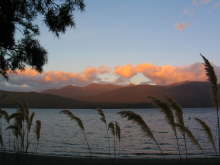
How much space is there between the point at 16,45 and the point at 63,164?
8.14 m

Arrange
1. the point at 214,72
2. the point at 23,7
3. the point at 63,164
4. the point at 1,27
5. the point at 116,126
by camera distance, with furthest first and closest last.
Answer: the point at 63,164 < the point at 116,126 < the point at 214,72 < the point at 23,7 < the point at 1,27

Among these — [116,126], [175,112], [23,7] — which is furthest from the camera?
[116,126]

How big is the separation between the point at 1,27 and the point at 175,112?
583 cm

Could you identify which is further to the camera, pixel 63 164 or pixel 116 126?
pixel 63 164

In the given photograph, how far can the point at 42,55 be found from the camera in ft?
26.1

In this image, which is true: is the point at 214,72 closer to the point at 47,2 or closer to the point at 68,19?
the point at 68,19

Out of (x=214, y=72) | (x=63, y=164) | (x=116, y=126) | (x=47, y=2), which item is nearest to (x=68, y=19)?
(x=47, y=2)

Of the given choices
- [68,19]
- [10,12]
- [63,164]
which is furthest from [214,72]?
[63,164]

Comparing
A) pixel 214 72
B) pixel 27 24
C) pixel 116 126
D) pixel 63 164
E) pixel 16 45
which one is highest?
pixel 27 24

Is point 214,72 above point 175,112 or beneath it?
above

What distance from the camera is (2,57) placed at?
8039mm

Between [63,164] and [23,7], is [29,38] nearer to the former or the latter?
[23,7]

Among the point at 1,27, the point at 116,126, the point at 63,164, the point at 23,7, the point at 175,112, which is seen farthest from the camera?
the point at 63,164

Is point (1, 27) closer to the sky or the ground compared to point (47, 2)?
closer to the ground
